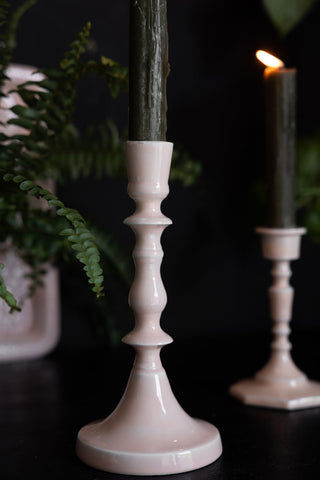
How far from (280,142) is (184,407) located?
0.39 meters

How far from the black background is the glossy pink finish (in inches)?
5.6

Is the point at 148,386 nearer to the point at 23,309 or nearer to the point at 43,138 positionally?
the point at 43,138

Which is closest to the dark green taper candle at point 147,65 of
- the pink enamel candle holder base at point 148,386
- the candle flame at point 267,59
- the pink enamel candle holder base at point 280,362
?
the pink enamel candle holder base at point 148,386

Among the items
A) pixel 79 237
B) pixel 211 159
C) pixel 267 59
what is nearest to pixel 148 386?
pixel 79 237

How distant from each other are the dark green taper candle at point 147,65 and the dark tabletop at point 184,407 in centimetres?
36

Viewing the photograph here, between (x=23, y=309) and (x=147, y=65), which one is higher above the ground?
(x=147, y=65)

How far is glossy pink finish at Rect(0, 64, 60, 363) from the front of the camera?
3.84 ft

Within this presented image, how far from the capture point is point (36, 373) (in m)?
1.11

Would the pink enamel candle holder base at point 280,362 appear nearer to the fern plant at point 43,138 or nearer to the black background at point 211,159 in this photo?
the fern plant at point 43,138

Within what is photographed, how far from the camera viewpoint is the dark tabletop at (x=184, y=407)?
690 mm

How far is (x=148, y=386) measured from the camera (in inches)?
27.2

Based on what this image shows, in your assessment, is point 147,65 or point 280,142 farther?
point 280,142

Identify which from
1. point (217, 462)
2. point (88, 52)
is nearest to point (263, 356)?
point (217, 462)

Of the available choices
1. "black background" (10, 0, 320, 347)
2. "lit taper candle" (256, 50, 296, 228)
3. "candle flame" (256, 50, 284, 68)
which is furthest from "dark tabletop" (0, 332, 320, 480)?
"candle flame" (256, 50, 284, 68)
